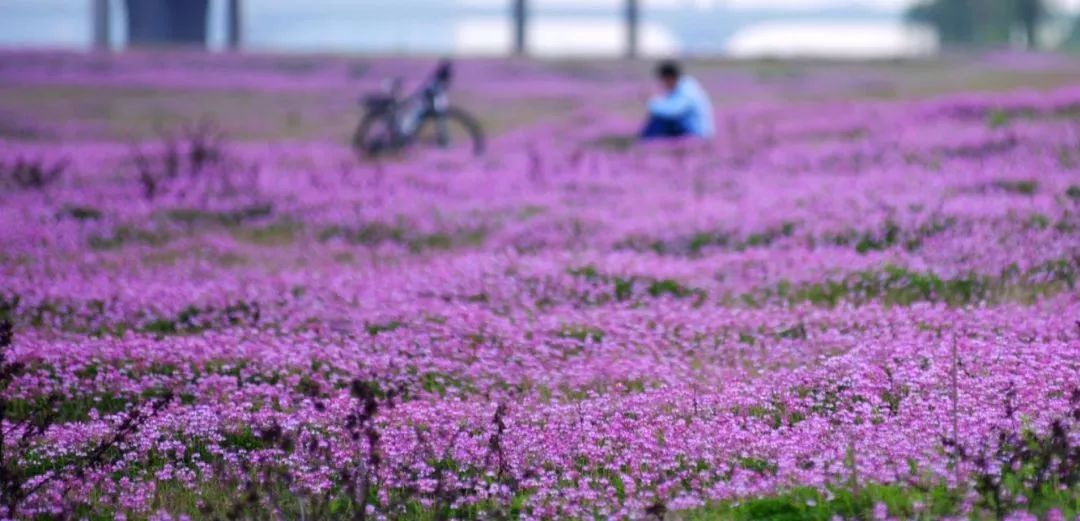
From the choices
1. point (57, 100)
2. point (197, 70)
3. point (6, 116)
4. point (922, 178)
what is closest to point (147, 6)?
point (197, 70)

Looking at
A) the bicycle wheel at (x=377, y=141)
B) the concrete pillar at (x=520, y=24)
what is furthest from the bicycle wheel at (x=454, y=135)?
the concrete pillar at (x=520, y=24)

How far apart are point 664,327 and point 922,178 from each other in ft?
24.4

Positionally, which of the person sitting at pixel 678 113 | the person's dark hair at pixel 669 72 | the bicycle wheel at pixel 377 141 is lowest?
the bicycle wheel at pixel 377 141

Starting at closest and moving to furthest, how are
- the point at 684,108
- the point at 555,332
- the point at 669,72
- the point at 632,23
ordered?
the point at 555,332 < the point at 669,72 < the point at 684,108 < the point at 632,23

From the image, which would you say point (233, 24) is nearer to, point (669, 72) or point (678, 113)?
point (678, 113)

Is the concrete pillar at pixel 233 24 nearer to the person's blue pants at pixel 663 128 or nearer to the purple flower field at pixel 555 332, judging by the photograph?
the purple flower field at pixel 555 332

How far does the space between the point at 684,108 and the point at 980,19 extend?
6031 cm

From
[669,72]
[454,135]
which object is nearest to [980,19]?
[454,135]

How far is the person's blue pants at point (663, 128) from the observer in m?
22.0

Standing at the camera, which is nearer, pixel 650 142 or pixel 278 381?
pixel 278 381

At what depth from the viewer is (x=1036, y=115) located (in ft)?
67.2

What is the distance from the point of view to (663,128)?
22.2 meters

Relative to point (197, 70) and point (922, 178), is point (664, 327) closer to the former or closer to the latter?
point (922, 178)

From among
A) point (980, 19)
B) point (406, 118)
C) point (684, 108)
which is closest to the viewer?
point (684, 108)
